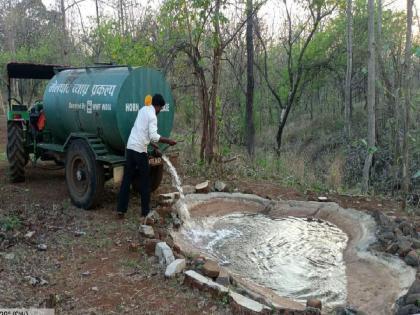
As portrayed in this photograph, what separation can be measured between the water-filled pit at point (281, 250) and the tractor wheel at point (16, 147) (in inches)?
145

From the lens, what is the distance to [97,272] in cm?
468

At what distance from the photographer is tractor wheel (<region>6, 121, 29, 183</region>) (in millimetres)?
8055

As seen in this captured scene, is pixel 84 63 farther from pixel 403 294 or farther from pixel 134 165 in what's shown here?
pixel 403 294

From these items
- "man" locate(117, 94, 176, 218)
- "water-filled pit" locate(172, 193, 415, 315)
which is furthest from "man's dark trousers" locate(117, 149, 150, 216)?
"water-filled pit" locate(172, 193, 415, 315)

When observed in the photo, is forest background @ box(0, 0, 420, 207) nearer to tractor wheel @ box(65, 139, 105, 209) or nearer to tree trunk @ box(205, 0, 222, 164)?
tree trunk @ box(205, 0, 222, 164)

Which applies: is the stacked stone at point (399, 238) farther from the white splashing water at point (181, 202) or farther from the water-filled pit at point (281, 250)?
the white splashing water at point (181, 202)

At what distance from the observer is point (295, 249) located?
5812mm

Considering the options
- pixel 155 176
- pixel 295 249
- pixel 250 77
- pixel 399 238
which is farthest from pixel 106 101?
pixel 250 77

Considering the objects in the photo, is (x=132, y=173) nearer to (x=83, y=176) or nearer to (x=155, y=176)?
(x=83, y=176)

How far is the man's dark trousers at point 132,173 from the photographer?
20.2ft

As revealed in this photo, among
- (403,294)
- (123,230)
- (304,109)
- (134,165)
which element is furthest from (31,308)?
(304,109)

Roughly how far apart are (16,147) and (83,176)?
208 centimetres

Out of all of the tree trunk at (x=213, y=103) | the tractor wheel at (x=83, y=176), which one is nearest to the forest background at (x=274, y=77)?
the tree trunk at (x=213, y=103)

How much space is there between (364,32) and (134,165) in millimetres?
16242
